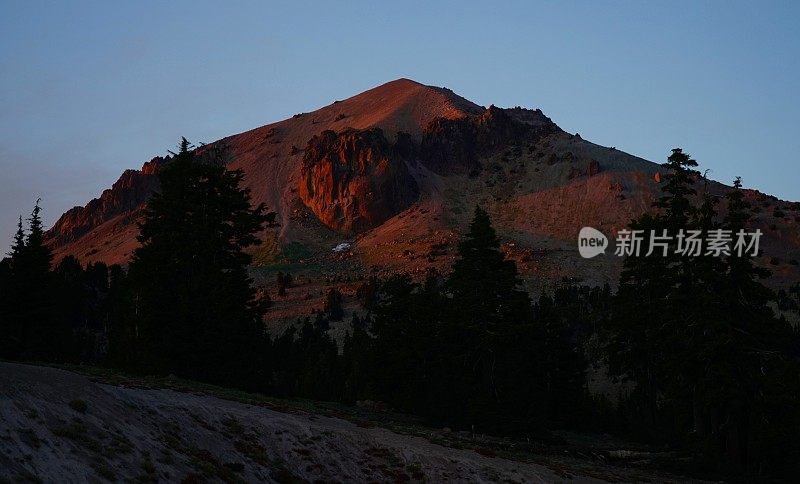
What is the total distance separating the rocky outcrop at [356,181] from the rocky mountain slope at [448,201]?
0.26 meters

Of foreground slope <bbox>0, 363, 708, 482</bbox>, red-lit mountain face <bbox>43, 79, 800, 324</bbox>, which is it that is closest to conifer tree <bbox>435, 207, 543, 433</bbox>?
foreground slope <bbox>0, 363, 708, 482</bbox>

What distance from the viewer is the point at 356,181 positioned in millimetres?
173625

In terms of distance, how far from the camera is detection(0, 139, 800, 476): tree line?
36312 millimetres

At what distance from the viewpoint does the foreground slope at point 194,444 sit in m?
16.8

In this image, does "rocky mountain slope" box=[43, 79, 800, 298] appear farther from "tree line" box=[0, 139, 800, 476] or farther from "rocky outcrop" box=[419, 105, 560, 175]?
"tree line" box=[0, 139, 800, 476]

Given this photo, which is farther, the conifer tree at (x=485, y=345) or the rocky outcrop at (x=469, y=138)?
the rocky outcrop at (x=469, y=138)

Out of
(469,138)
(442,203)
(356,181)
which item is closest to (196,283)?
(442,203)

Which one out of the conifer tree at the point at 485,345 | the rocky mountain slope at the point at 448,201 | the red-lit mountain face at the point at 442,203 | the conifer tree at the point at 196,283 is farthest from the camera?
the rocky mountain slope at the point at 448,201

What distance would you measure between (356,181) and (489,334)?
13172cm

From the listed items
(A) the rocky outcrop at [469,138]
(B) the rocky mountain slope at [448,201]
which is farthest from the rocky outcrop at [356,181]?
(A) the rocky outcrop at [469,138]

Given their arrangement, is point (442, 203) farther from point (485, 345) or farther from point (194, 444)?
point (194, 444)

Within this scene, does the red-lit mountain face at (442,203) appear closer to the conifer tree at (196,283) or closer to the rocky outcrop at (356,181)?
the rocky outcrop at (356,181)

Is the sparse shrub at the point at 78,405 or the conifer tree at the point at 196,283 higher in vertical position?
the conifer tree at the point at 196,283

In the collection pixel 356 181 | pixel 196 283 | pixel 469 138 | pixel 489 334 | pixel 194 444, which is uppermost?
pixel 469 138
